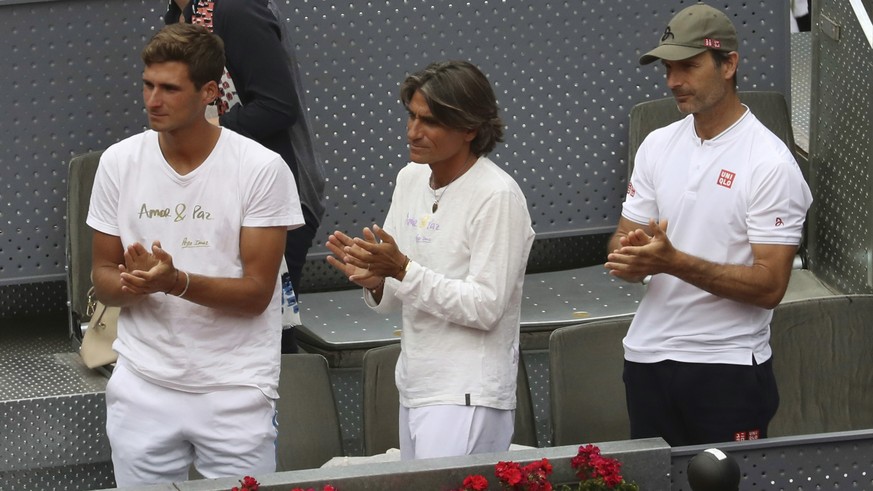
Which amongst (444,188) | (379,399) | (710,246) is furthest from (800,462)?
(379,399)

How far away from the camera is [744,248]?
3588mm

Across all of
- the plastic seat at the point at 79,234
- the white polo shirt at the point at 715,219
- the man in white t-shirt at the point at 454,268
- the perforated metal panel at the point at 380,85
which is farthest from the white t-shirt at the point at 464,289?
the perforated metal panel at the point at 380,85

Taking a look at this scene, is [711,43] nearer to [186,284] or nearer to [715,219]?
[715,219]

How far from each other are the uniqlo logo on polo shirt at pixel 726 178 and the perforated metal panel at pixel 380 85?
2443 mm

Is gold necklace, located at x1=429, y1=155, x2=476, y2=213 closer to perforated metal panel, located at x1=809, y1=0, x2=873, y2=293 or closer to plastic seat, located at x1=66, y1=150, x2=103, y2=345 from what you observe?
plastic seat, located at x1=66, y1=150, x2=103, y2=345

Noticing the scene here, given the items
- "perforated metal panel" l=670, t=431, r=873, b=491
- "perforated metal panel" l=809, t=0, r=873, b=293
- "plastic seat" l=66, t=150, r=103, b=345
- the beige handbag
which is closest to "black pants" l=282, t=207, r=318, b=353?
the beige handbag

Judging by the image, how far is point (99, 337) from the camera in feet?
15.3

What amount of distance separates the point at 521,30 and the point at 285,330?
1865 mm

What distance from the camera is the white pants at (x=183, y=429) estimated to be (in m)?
3.52

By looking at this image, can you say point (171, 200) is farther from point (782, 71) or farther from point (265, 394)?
point (782, 71)

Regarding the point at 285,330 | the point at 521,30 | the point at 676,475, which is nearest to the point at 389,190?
the point at 521,30

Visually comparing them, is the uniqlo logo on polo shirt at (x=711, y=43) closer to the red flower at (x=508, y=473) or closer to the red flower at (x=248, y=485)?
the red flower at (x=508, y=473)

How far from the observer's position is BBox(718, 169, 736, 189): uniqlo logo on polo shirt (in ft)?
11.6

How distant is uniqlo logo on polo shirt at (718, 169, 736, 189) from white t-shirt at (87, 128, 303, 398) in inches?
42.0
